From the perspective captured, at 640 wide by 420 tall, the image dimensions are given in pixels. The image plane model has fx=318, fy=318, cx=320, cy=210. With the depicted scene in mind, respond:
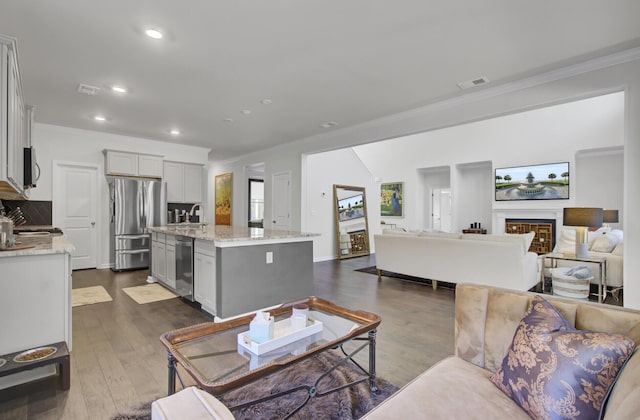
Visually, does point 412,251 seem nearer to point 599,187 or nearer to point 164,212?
point 164,212

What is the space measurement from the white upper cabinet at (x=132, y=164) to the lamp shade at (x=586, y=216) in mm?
7227

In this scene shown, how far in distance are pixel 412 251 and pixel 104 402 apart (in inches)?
161

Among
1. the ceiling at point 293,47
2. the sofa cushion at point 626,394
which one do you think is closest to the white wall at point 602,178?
the ceiling at point 293,47

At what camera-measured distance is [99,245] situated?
20.0 ft

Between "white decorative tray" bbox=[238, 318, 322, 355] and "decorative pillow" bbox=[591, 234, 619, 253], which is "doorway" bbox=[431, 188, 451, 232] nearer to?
"decorative pillow" bbox=[591, 234, 619, 253]

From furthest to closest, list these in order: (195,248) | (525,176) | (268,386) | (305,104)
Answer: (525,176)
(305,104)
(195,248)
(268,386)

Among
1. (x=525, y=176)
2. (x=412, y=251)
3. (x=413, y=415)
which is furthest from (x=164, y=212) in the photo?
(x=525, y=176)

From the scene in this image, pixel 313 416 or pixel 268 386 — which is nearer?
pixel 313 416

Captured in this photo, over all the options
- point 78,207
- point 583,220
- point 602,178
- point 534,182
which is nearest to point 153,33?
point 78,207

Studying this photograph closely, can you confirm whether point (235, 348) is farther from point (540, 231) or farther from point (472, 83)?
point (540, 231)

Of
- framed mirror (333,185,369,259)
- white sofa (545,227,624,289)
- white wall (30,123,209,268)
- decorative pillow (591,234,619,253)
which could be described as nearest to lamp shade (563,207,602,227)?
white sofa (545,227,624,289)

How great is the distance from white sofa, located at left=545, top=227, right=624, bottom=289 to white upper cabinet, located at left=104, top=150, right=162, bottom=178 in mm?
7294

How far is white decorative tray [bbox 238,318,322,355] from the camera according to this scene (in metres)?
1.62

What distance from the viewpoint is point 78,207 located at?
19.5 feet
